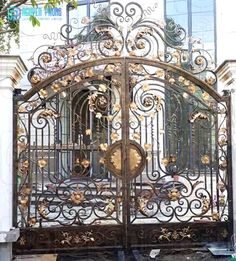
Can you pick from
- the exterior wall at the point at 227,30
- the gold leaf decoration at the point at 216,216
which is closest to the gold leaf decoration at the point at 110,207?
the gold leaf decoration at the point at 216,216

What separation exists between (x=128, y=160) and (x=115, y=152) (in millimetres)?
142

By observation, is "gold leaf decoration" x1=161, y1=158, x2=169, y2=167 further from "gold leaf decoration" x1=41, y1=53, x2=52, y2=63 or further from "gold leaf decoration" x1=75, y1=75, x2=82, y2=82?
"gold leaf decoration" x1=41, y1=53, x2=52, y2=63

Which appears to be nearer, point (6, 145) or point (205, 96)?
point (6, 145)

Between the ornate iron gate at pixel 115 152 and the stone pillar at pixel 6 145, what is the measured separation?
0.44 ft

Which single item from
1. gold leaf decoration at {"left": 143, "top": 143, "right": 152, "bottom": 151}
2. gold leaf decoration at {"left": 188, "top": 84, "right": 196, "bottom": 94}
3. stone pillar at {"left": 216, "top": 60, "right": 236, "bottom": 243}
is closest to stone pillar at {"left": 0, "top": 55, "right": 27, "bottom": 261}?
gold leaf decoration at {"left": 143, "top": 143, "right": 152, "bottom": 151}

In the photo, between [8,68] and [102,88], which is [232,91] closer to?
[102,88]

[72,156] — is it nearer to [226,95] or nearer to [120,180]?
[120,180]

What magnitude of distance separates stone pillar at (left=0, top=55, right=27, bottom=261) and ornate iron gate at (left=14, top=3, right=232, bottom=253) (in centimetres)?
14

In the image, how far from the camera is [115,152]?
4312 millimetres

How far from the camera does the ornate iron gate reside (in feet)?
13.9

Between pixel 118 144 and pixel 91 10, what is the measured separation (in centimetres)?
554

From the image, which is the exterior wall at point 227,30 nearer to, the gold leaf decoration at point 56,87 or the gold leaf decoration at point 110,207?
the gold leaf decoration at point 56,87

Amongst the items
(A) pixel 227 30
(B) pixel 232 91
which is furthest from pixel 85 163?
(A) pixel 227 30

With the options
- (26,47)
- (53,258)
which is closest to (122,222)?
(53,258)
